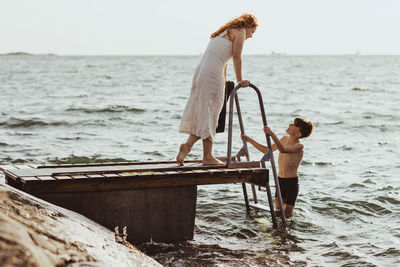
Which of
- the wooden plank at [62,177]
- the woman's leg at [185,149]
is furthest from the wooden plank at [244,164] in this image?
the wooden plank at [62,177]

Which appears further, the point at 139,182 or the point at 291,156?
the point at 291,156

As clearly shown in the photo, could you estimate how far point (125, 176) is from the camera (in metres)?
5.77

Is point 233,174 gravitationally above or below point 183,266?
above

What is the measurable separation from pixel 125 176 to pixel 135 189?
0.22 m

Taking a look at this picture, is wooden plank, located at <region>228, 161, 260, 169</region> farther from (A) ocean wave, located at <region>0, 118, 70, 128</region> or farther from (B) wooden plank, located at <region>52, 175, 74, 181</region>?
(A) ocean wave, located at <region>0, 118, 70, 128</region>

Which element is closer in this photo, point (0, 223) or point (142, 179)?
point (0, 223)

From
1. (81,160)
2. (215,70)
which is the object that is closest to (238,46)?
(215,70)

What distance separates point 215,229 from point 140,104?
20.2m

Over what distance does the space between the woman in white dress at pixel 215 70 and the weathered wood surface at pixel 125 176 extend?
1.81 ft

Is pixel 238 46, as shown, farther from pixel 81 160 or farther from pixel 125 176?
pixel 81 160

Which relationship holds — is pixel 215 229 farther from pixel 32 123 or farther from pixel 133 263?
pixel 32 123

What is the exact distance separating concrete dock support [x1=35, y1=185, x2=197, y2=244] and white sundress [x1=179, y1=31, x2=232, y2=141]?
785mm

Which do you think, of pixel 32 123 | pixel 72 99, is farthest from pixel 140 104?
pixel 32 123

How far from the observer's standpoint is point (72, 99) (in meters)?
29.6
